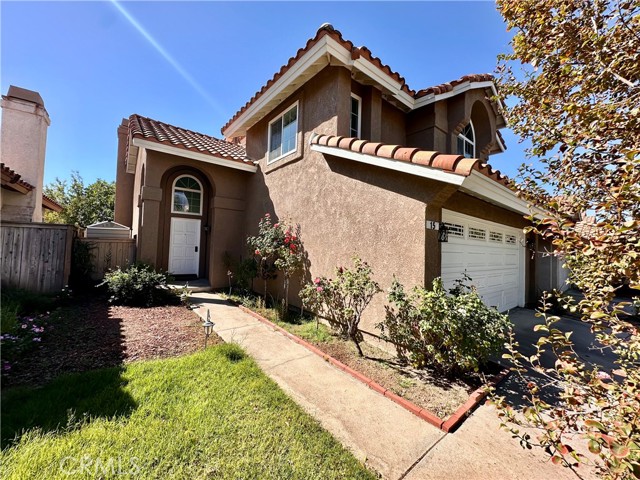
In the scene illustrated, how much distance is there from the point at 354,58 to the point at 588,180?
5797 millimetres

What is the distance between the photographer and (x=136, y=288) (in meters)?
7.12

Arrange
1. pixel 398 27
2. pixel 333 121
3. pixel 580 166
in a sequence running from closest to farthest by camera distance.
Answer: pixel 580 166
pixel 398 27
pixel 333 121

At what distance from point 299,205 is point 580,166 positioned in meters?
6.07

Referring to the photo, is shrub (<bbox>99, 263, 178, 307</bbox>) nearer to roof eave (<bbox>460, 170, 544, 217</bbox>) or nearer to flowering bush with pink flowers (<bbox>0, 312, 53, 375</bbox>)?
flowering bush with pink flowers (<bbox>0, 312, 53, 375</bbox>)

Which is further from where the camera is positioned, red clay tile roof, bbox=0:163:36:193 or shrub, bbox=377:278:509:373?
red clay tile roof, bbox=0:163:36:193

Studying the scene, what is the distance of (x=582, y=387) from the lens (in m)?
1.64

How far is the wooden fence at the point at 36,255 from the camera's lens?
6691 millimetres

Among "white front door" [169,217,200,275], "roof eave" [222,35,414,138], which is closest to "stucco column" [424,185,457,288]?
"roof eave" [222,35,414,138]

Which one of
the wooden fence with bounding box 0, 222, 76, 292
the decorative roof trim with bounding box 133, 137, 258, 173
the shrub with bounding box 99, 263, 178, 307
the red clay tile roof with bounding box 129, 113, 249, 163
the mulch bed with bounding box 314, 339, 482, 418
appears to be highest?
the red clay tile roof with bounding box 129, 113, 249, 163

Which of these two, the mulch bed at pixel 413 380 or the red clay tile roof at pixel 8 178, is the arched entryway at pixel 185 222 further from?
the mulch bed at pixel 413 380

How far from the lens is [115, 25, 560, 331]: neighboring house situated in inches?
186

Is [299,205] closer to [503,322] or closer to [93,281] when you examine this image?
[503,322]

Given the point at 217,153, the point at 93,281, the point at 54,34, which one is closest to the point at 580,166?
the point at 217,153

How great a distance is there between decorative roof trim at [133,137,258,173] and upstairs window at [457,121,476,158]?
774cm
